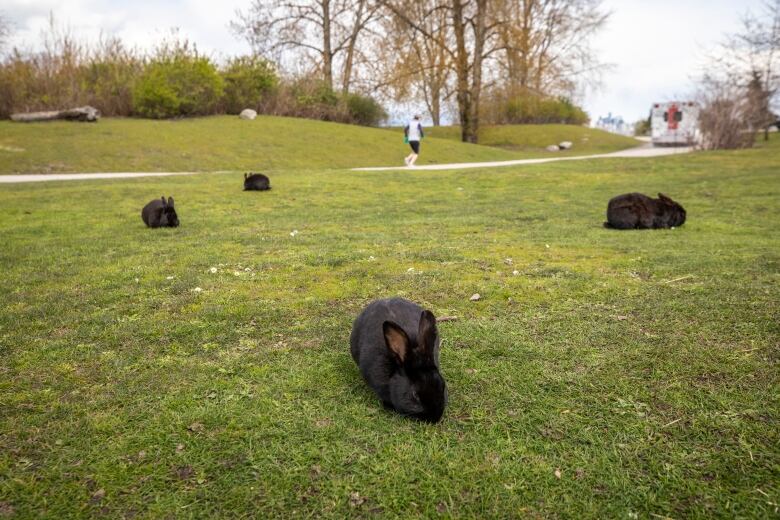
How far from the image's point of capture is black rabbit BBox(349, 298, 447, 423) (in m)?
2.51

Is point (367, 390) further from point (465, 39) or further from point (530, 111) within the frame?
point (530, 111)

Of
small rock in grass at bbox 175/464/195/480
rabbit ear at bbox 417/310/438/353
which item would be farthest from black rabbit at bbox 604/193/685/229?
small rock in grass at bbox 175/464/195/480

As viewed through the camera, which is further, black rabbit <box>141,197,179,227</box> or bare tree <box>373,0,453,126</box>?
bare tree <box>373,0,453,126</box>

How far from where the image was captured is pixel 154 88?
25484mm

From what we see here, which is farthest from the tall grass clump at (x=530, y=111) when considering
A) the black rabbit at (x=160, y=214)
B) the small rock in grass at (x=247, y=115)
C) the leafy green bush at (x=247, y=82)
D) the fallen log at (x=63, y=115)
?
the black rabbit at (x=160, y=214)

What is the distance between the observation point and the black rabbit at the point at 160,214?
8200 mm

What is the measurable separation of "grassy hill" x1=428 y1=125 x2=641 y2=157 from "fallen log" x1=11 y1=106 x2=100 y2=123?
24.2 meters

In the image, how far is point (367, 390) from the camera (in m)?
2.89

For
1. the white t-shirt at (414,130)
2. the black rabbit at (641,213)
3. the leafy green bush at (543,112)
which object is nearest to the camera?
the black rabbit at (641,213)

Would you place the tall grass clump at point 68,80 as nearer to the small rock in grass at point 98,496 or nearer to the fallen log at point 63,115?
the fallen log at point 63,115

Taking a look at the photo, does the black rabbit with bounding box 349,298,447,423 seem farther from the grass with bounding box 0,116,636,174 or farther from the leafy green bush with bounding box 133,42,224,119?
the leafy green bush with bounding box 133,42,224,119

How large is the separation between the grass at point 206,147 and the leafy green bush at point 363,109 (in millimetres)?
5491

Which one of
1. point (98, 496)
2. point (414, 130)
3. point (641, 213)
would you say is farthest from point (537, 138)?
point (98, 496)

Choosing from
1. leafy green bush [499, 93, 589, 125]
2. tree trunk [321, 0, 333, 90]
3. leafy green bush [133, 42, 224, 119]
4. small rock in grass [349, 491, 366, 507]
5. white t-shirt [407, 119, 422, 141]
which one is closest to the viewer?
small rock in grass [349, 491, 366, 507]
